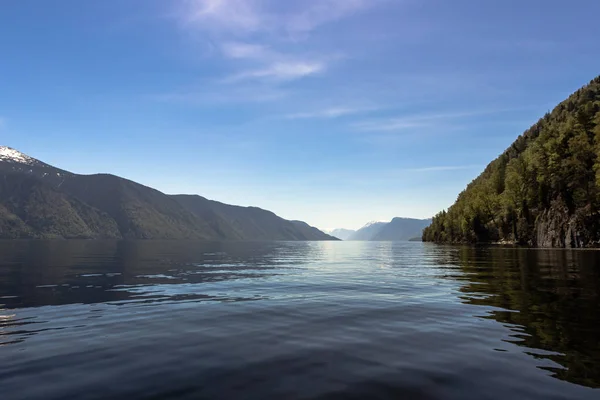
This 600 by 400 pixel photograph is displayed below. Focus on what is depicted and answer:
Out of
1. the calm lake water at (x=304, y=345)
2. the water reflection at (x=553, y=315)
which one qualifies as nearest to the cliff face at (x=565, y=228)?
the water reflection at (x=553, y=315)

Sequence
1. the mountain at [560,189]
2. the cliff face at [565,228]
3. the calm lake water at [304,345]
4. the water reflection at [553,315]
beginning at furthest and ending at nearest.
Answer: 1. the mountain at [560,189]
2. the cliff face at [565,228]
3. the water reflection at [553,315]
4. the calm lake water at [304,345]

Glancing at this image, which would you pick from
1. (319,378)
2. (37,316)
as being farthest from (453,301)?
(37,316)

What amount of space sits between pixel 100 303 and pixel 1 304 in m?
5.73

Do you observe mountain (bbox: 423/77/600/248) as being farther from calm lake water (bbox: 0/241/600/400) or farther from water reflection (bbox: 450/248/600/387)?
calm lake water (bbox: 0/241/600/400)

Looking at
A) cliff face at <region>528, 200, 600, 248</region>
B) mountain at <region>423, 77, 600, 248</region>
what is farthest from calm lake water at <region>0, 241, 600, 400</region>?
cliff face at <region>528, 200, 600, 248</region>

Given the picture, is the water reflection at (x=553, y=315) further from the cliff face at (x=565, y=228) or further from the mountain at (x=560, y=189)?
the cliff face at (x=565, y=228)

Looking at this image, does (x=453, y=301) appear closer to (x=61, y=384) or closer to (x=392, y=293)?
(x=392, y=293)

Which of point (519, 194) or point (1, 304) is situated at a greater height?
point (519, 194)

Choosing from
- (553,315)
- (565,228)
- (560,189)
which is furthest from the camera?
(560,189)

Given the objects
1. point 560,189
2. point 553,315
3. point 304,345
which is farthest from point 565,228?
point 304,345

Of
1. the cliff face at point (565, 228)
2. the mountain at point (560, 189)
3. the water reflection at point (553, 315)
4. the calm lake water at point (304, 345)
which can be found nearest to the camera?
the calm lake water at point (304, 345)

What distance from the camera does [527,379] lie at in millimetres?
8953

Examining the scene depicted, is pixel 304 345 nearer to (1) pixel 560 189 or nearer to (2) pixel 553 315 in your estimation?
(2) pixel 553 315

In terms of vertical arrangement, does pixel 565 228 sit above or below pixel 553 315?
above
